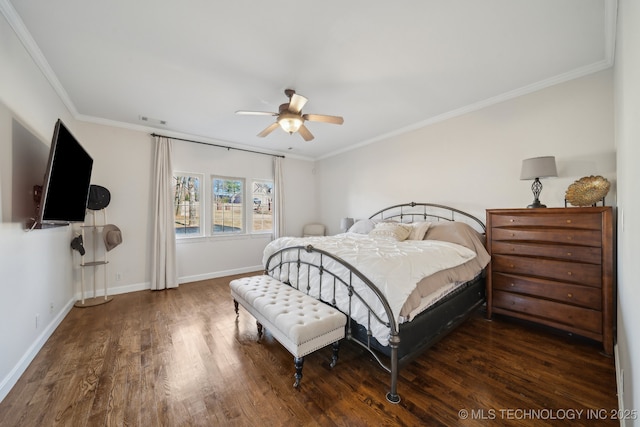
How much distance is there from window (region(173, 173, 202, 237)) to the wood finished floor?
2.22 metres

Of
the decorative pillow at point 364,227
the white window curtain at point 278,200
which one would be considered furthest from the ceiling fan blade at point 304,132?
the white window curtain at point 278,200

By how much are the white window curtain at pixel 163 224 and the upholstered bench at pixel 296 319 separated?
2511 millimetres

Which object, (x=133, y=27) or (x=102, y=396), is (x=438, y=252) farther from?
(x=133, y=27)

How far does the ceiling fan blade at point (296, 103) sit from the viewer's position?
246cm

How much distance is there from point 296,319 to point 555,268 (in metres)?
2.70

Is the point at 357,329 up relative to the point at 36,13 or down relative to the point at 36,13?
down

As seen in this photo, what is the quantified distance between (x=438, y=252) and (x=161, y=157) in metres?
4.60

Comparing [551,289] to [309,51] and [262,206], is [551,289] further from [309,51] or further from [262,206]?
[262,206]

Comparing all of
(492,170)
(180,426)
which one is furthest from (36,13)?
(492,170)

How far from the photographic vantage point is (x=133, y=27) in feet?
6.49

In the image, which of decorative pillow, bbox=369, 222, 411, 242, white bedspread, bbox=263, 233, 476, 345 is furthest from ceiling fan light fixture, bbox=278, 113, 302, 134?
decorative pillow, bbox=369, 222, 411, 242

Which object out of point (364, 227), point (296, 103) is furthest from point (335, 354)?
point (364, 227)

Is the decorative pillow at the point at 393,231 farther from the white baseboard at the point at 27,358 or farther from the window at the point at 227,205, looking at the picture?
the white baseboard at the point at 27,358

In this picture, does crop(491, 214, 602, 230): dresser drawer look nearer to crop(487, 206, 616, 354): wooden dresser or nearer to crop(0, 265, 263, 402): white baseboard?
crop(487, 206, 616, 354): wooden dresser
